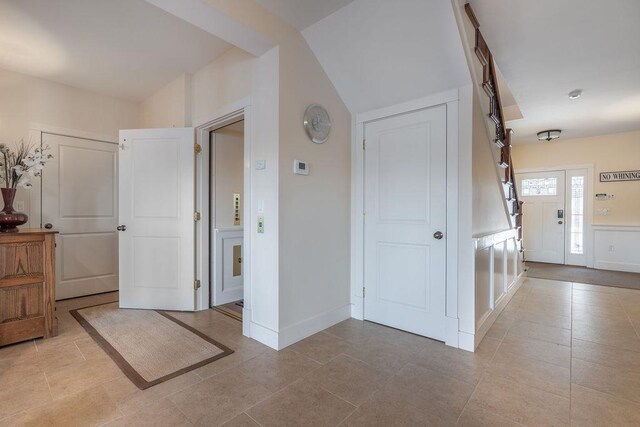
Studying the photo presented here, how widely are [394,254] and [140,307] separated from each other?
110 inches

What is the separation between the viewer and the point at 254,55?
251cm

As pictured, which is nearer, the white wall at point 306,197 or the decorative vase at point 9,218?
the white wall at point 306,197

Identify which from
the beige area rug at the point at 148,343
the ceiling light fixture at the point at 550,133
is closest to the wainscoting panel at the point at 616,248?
the ceiling light fixture at the point at 550,133

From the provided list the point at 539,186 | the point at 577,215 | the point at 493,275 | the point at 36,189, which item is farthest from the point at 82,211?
the point at 577,215

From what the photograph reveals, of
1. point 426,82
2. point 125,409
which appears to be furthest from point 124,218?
point 426,82

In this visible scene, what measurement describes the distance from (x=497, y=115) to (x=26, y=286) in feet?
14.7

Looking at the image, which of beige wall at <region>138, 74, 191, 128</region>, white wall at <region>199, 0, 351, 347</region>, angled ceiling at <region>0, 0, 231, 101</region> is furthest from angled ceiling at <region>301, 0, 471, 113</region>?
beige wall at <region>138, 74, 191, 128</region>

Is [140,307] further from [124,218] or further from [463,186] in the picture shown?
[463,186]

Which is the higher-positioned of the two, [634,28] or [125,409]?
[634,28]

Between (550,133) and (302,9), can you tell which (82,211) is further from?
(550,133)

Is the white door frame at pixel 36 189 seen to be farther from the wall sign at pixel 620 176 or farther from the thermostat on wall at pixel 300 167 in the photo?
the wall sign at pixel 620 176

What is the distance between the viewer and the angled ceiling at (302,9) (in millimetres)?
2189

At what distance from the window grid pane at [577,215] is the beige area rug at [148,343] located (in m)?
6.89

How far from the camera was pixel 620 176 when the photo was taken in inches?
214
